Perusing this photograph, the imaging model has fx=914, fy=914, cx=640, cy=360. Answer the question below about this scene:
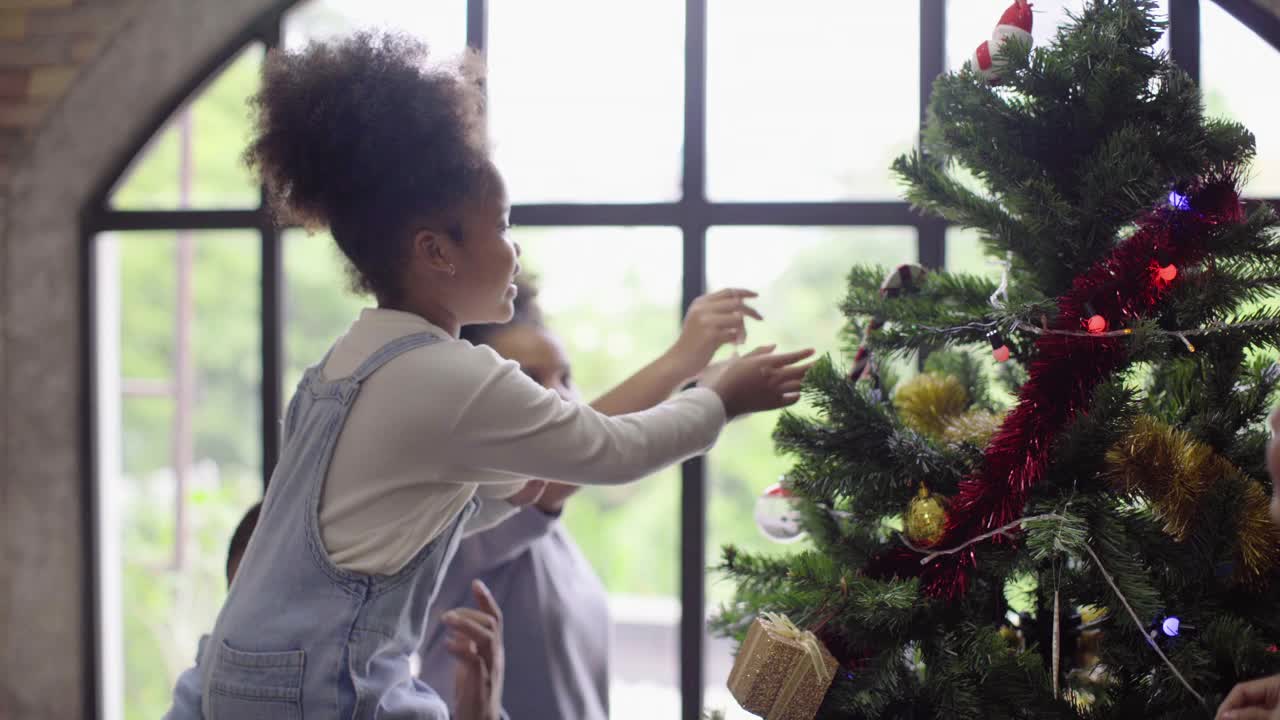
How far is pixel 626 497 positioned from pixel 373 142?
7.74 meters

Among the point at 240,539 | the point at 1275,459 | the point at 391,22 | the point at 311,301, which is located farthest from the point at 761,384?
the point at 311,301

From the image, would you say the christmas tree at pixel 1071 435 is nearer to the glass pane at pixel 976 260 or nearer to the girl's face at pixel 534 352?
the glass pane at pixel 976 260

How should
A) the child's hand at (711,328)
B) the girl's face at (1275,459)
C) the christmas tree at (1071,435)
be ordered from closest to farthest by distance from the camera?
the girl's face at (1275,459)
the christmas tree at (1071,435)
the child's hand at (711,328)

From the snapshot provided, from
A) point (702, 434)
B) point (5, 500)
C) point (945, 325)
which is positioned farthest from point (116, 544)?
point (945, 325)

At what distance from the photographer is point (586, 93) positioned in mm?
2840

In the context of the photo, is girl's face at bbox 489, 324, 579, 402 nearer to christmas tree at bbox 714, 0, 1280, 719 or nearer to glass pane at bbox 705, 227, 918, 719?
christmas tree at bbox 714, 0, 1280, 719

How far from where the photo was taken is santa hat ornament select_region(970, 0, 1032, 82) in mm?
1001

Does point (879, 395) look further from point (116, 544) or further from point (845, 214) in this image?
point (116, 544)

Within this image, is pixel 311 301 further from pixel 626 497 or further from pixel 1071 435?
pixel 1071 435

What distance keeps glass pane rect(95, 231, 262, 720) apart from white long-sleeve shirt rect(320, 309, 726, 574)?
114 cm

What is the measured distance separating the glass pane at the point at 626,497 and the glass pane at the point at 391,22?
194 inches

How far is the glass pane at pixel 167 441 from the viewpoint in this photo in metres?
2.00

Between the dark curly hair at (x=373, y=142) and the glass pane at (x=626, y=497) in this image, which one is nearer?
the dark curly hair at (x=373, y=142)

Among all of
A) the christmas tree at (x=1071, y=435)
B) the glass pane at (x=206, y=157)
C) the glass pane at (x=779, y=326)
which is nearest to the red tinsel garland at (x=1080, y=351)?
the christmas tree at (x=1071, y=435)
